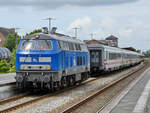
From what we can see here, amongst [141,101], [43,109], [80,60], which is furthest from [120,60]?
[43,109]

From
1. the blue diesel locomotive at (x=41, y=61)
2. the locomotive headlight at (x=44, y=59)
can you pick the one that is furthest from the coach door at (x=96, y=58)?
the locomotive headlight at (x=44, y=59)

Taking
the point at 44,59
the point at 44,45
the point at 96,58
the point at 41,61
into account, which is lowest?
the point at 41,61

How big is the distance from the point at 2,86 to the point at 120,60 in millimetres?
27583

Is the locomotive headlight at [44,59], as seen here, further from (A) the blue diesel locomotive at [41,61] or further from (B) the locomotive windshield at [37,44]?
(B) the locomotive windshield at [37,44]

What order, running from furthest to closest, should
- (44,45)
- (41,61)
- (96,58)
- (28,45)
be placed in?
1. (96,58)
2. (28,45)
3. (44,45)
4. (41,61)

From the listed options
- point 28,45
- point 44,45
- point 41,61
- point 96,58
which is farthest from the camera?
point 96,58

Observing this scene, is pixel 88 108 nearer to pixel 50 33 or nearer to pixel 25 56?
pixel 25 56

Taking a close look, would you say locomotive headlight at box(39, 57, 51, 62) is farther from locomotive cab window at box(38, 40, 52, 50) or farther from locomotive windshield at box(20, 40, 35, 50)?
locomotive windshield at box(20, 40, 35, 50)

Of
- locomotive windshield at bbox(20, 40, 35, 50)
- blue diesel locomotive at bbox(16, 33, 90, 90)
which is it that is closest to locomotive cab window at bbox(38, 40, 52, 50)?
blue diesel locomotive at bbox(16, 33, 90, 90)

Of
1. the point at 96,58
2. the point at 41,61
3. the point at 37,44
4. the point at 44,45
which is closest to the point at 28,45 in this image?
the point at 37,44

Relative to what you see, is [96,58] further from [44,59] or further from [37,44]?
[44,59]

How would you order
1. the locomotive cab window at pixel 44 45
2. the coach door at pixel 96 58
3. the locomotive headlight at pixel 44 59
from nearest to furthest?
1. the locomotive headlight at pixel 44 59
2. the locomotive cab window at pixel 44 45
3. the coach door at pixel 96 58

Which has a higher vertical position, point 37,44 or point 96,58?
point 37,44

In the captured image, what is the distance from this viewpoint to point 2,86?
57.9ft
